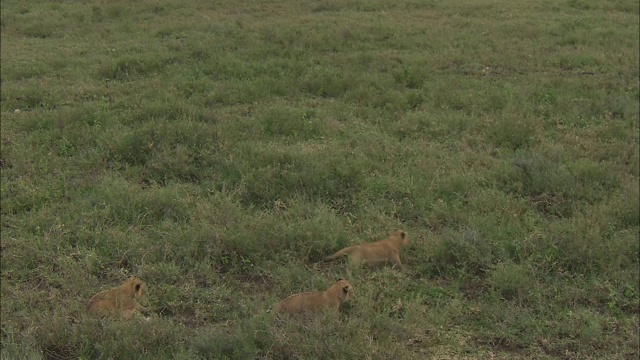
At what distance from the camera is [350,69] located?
28.2 ft

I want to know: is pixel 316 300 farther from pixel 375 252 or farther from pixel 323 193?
pixel 323 193

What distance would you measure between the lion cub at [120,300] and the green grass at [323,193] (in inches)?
4.3

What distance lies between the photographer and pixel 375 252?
13.7ft

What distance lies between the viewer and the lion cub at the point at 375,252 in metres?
4.15

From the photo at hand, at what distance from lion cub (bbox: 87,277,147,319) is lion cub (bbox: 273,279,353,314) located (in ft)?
2.79

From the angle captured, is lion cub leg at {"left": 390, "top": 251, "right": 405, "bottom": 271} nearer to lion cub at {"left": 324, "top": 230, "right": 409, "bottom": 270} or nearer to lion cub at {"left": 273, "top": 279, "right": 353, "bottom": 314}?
lion cub at {"left": 324, "top": 230, "right": 409, "bottom": 270}

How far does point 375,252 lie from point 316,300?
0.75 metres

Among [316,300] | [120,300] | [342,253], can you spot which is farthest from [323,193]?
[120,300]

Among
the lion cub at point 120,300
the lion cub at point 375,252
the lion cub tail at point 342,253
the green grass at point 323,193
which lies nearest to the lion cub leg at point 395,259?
the lion cub at point 375,252

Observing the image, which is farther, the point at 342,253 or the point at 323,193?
the point at 323,193

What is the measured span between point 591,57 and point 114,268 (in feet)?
23.7

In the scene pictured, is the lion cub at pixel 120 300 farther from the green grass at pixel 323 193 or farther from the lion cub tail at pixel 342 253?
the lion cub tail at pixel 342 253

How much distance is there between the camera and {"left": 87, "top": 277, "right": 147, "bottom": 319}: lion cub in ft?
11.8

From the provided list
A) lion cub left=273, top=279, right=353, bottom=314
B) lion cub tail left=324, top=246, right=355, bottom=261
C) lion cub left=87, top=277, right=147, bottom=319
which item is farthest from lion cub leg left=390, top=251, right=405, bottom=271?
lion cub left=87, top=277, right=147, bottom=319
